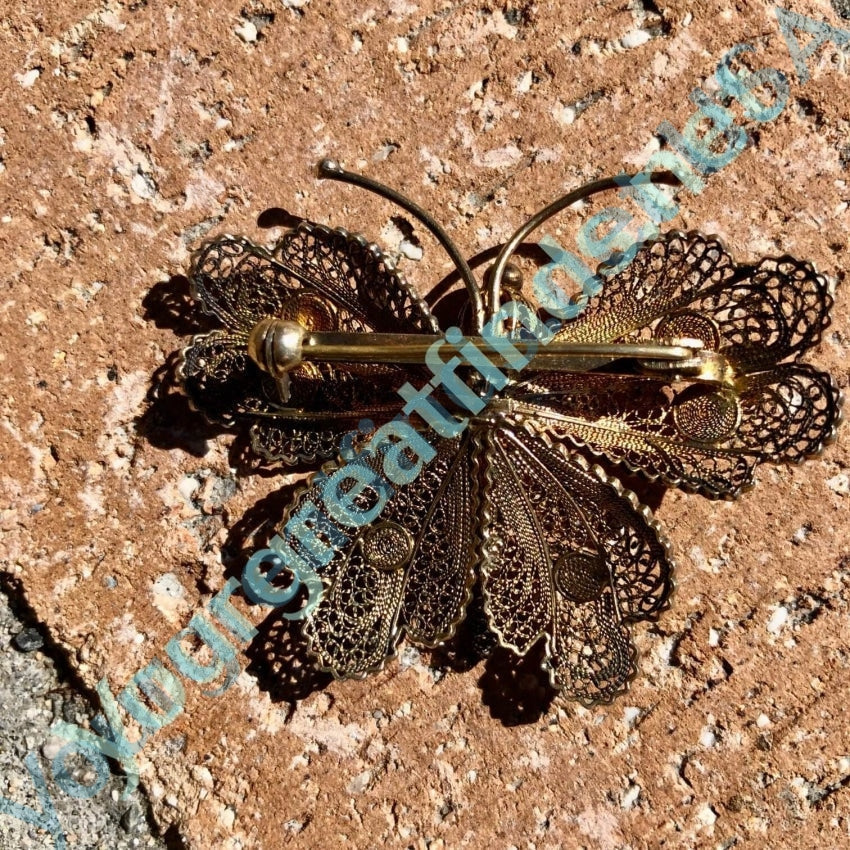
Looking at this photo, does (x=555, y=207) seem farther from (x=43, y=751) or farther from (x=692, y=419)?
(x=43, y=751)

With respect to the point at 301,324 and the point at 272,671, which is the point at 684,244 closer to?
the point at 301,324

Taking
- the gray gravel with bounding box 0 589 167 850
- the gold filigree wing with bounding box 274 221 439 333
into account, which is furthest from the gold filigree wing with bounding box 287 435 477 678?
the gray gravel with bounding box 0 589 167 850

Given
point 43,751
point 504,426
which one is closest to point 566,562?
point 504,426

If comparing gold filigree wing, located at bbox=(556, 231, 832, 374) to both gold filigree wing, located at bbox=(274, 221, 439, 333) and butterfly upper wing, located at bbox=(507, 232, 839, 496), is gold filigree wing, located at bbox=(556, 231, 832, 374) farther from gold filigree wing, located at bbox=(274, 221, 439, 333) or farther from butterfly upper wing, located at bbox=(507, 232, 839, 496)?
gold filigree wing, located at bbox=(274, 221, 439, 333)

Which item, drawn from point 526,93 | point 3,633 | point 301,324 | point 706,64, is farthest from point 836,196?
point 3,633

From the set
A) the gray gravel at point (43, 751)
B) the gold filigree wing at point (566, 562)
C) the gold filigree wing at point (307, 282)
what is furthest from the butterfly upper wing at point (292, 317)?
the gray gravel at point (43, 751)

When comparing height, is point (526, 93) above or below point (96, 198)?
above

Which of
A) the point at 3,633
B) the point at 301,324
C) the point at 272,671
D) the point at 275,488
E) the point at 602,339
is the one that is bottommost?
the point at 3,633
